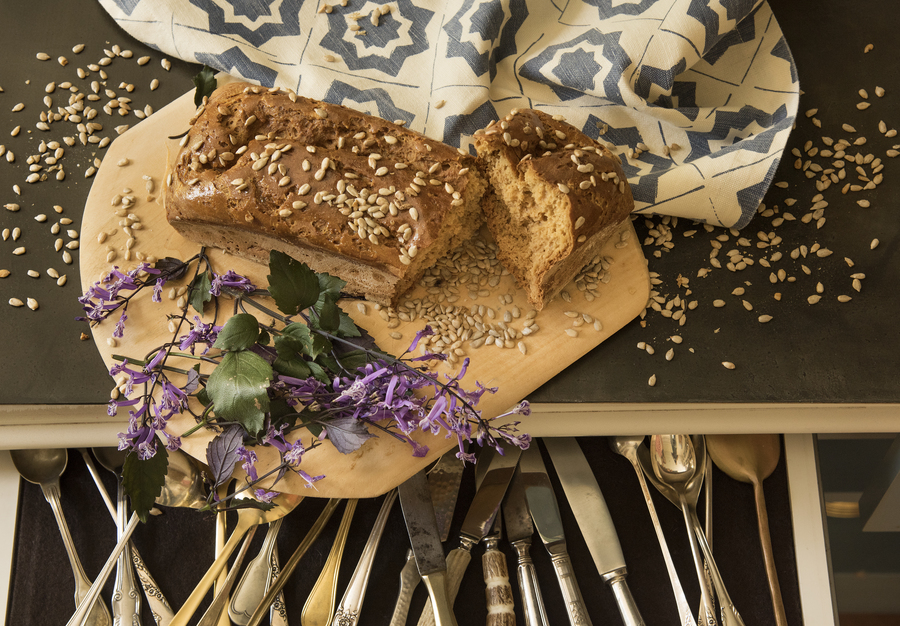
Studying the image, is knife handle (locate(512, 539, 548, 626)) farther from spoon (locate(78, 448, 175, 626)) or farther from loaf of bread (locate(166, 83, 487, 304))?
spoon (locate(78, 448, 175, 626))

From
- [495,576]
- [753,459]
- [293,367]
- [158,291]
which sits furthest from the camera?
[753,459]

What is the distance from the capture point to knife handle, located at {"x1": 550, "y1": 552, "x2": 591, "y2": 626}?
1.54 metres

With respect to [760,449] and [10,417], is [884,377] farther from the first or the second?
[10,417]

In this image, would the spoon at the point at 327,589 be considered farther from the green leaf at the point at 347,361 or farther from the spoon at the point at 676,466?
the spoon at the point at 676,466

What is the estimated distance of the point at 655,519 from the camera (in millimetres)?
1639

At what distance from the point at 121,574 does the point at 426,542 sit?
78 cm

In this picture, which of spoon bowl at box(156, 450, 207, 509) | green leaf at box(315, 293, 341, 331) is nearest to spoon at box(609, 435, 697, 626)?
green leaf at box(315, 293, 341, 331)

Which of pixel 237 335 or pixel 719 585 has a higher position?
pixel 237 335

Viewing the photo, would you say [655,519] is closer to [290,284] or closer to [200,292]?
[290,284]

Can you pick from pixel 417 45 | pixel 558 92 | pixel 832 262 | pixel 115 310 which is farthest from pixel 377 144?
pixel 832 262

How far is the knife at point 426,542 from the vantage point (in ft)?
4.93

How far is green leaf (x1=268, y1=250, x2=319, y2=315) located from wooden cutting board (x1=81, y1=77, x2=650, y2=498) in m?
0.28

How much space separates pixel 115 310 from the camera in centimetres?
152

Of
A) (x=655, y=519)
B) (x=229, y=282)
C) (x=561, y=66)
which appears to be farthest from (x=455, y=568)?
(x=561, y=66)
